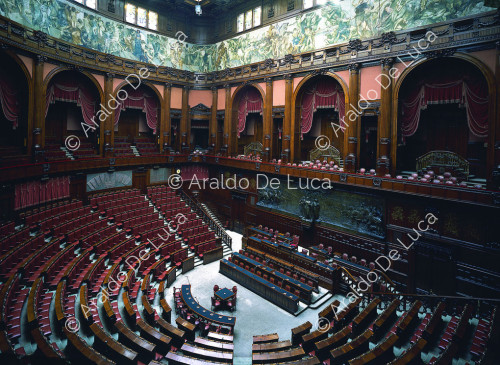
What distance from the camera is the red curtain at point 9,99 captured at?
1286 centimetres

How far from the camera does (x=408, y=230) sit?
1204cm

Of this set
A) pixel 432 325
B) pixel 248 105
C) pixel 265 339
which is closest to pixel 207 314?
pixel 265 339

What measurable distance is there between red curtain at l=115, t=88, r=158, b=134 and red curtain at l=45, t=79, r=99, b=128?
1446 mm

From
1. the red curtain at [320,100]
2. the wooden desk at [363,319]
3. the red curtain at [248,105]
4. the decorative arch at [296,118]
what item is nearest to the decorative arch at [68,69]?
the red curtain at [248,105]

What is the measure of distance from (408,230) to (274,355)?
787cm

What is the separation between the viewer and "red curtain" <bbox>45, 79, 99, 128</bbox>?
1542 centimetres

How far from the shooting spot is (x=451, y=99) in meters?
12.3

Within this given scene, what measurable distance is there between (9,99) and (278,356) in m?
15.4

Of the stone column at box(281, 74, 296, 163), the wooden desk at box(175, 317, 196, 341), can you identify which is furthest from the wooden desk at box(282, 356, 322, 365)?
the stone column at box(281, 74, 296, 163)

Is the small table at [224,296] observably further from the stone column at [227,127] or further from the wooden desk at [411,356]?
the stone column at [227,127]

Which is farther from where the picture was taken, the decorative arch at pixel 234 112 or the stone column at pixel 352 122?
the decorative arch at pixel 234 112

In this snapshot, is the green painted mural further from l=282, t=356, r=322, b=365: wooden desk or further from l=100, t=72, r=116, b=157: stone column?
l=282, t=356, r=322, b=365: wooden desk

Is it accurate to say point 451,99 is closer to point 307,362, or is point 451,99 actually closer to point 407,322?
point 407,322

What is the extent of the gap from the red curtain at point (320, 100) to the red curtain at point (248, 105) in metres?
3.35
